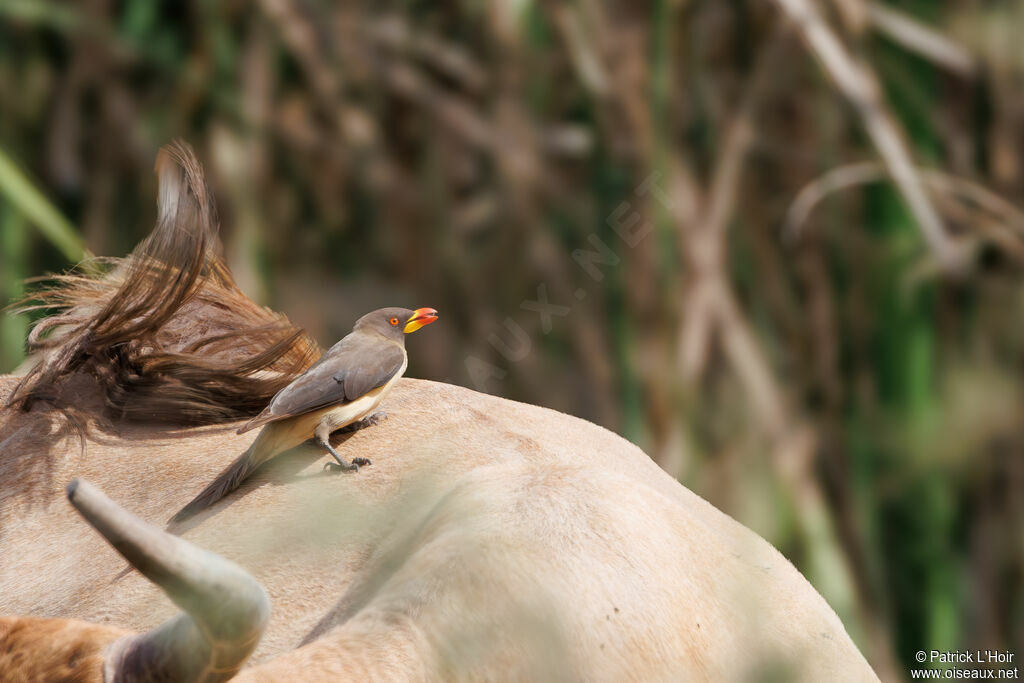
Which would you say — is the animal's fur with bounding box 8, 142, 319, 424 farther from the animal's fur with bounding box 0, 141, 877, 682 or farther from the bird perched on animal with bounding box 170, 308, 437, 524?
the bird perched on animal with bounding box 170, 308, 437, 524

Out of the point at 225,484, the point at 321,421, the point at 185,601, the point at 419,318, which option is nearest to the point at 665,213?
the point at 419,318

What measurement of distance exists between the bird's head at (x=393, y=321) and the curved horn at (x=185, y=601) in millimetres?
784

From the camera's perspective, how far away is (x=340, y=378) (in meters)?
1.43

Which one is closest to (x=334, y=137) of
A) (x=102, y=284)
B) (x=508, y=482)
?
(x=102, y=284)

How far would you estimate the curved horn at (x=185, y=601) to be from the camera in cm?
63

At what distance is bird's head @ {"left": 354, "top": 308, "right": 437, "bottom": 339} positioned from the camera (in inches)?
61.6

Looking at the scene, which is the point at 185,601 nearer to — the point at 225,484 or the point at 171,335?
the point at 225,484

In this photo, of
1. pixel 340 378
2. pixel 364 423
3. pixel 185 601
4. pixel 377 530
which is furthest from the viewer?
pixel 364 423

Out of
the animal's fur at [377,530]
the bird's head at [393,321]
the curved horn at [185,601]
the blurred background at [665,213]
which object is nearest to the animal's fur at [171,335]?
the animal's fur at [377,530]

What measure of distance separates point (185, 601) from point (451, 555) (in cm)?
48

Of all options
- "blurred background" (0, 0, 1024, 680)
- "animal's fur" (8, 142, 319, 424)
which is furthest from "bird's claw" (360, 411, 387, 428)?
"blurred background" (0, 0, 1024, 680)

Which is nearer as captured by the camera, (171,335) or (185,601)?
(185,601)

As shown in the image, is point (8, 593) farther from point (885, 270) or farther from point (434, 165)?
point (434, 165)

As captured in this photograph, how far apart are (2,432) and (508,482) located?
97cm
